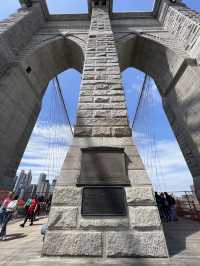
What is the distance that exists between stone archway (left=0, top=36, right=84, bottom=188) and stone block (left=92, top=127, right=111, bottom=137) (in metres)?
5.08

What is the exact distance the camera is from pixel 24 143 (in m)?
7.86

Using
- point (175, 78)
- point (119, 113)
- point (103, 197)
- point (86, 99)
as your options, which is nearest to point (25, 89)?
point (86, 99)

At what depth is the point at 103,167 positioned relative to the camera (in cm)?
267

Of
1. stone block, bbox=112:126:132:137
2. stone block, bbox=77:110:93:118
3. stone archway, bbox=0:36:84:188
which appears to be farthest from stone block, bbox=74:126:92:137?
stone archway, bbox=0:36:84:188

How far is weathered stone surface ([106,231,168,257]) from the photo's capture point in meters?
1.94

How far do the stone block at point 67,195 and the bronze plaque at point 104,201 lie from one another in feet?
0.33

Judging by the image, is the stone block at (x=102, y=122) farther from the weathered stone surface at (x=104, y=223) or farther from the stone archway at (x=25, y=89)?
the stone archway at (x=25, y=89)

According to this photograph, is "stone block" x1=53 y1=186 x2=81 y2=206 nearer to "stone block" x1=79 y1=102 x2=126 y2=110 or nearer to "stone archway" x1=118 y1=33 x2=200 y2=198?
"stone block" x1=79 y1=102 x2=126 y2=110

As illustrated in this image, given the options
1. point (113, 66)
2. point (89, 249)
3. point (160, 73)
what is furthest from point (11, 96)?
point (160, 73)

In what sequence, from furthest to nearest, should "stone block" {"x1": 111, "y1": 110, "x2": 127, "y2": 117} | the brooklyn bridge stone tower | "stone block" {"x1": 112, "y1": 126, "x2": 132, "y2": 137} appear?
"stone block" {"x1": 111, "y1": 110, "x2": 127, "y2": 117}, "stone block" {"x1": 112, "y1": 126, "x2": 132, "y2": 137}, the brooklyn bridge stone tower

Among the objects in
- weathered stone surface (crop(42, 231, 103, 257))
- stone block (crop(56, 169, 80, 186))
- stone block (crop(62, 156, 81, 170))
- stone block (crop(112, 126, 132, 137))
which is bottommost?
weathered stone surface (crop(42, 231, 103, 257))

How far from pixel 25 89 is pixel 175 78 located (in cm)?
760

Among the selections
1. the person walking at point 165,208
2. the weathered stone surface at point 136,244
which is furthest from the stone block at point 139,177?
the person walking at point 165,208

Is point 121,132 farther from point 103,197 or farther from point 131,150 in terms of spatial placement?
point 103,197
